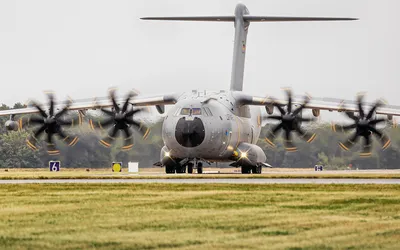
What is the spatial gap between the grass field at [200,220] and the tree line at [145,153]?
41.5 metres

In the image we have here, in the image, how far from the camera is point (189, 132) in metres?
48.3

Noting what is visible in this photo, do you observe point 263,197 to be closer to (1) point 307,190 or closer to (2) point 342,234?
(1) point 307,190

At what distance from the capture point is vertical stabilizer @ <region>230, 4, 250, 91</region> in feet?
196

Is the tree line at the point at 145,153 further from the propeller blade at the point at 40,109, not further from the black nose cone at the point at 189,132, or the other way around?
the black nose cone at the point at 189,132

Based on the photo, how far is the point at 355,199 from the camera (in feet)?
75.0

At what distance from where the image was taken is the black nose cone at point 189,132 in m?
48.3

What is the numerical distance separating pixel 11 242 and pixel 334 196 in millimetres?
13001

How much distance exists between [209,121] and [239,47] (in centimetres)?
1255

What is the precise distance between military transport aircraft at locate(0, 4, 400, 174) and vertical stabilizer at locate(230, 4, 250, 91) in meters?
1.45

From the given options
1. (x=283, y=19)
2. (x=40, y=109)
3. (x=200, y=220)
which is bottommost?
(x=200, y=220)

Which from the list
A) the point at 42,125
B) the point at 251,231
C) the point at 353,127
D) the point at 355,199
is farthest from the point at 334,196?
the point at 42,125

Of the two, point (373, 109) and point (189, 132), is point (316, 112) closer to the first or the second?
point (373, 109)

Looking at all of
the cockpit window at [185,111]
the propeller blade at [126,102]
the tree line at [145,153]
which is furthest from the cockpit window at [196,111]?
the tree line at [145,153]

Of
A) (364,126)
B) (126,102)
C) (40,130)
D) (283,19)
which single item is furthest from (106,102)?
(364,126)
